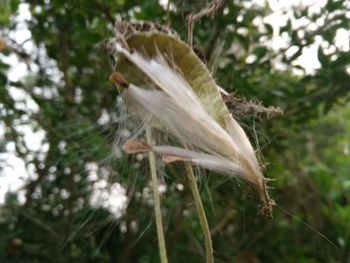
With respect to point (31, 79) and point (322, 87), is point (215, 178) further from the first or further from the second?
point (31, 79)

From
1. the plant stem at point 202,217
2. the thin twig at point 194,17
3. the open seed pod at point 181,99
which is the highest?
the thin twig at point 194,17

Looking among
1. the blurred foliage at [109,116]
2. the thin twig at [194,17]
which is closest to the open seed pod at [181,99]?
the thin twig at [194,17]

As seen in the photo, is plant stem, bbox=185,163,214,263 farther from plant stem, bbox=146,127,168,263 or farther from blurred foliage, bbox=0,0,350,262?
blurred foliage, bbox=0,0,350,262

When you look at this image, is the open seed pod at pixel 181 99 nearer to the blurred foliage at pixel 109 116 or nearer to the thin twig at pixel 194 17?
the thin twig at pixel 194 17

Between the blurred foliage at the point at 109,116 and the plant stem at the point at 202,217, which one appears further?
the blurred foliage at the point at 109,116

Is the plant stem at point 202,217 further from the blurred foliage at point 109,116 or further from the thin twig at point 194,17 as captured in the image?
the blurred foliage at point 109,116

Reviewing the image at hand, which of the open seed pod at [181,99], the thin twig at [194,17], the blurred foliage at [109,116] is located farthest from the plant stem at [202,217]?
the blurred foliage at [109,116]

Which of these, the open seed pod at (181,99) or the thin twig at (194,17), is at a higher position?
the thin twig at (194,17)
